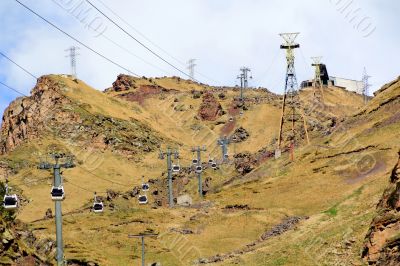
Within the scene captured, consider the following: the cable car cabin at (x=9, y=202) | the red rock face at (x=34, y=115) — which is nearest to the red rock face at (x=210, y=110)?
the red rock face at (x=34, y=115)

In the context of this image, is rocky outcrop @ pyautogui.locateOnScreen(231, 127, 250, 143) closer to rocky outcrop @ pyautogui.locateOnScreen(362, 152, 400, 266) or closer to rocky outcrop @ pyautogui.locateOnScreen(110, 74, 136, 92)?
rocky outcrop @ pyautogui.locateOnScreen(110, 74, 136, 92)

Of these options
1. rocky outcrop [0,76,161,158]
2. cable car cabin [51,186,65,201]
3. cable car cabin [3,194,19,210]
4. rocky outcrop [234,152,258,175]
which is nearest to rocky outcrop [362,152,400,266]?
cable car cabin [51,186,65,201]

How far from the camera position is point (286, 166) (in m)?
83.9

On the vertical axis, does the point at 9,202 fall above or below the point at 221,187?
below

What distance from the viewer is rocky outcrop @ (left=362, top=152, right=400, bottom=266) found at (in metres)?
32.2

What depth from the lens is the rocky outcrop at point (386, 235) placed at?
3222 centimetres

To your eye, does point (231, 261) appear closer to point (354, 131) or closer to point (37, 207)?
point (354, 131)

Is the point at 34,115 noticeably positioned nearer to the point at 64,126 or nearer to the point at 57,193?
the point at 64,126

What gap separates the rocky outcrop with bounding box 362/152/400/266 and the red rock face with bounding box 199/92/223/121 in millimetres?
122011

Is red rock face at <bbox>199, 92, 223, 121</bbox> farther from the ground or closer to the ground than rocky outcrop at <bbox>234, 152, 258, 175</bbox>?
farther from the ground

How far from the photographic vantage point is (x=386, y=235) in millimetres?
33688

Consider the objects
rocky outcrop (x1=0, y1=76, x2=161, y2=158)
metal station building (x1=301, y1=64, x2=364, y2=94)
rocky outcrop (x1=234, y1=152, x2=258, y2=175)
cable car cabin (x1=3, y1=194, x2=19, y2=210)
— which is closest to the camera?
cable car cabin (x1=3, y1=194, x2=19, y2=210)

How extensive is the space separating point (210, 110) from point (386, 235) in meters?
126

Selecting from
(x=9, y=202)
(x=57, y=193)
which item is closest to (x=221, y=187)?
(x=57, y=193)
